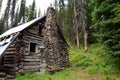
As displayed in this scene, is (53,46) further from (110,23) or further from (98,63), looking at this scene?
(110,23)

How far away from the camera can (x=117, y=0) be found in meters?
15.3

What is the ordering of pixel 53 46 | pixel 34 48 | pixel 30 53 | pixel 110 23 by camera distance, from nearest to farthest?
pixel 110 23, pixel 30 53, pixel 34 48, pixel 53 46

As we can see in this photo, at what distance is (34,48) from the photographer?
19.5m

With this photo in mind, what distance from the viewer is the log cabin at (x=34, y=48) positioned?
16.8 meters

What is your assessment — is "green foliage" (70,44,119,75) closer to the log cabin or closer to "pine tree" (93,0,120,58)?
"pine tree" (93,0,120,58)

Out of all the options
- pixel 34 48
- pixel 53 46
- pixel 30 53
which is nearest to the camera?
pixel 30 53

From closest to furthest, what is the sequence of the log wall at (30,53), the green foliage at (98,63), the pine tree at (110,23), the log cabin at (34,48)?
the pine tree at (110,23)
the green foliage at (98,63)
the log cabin at (34,48)
the log wall at (30,53)

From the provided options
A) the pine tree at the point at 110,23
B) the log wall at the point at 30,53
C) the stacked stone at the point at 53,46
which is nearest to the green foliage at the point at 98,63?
the pine tree at the point at 110,23

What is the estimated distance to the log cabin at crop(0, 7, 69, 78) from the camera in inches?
662

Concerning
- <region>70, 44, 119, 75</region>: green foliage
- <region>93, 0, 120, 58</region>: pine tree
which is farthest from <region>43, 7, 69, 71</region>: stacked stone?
<region>93, 0, 120, 58</region>: pine tree

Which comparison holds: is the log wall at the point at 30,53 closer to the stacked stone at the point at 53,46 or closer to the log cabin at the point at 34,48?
the log cabin at the point at 34,48

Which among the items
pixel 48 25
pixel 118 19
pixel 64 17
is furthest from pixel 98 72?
pixel 64 17

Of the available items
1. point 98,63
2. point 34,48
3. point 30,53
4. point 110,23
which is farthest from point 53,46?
point 110,23

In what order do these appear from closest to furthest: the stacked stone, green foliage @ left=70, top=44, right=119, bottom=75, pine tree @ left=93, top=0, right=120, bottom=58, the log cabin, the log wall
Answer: pine tree @ left=93, top=0, right=120, bottom=58 < green foliage @ left=70, top=44, right=119, bottom=75 < the log cabin < the log wall < the stacked stone
